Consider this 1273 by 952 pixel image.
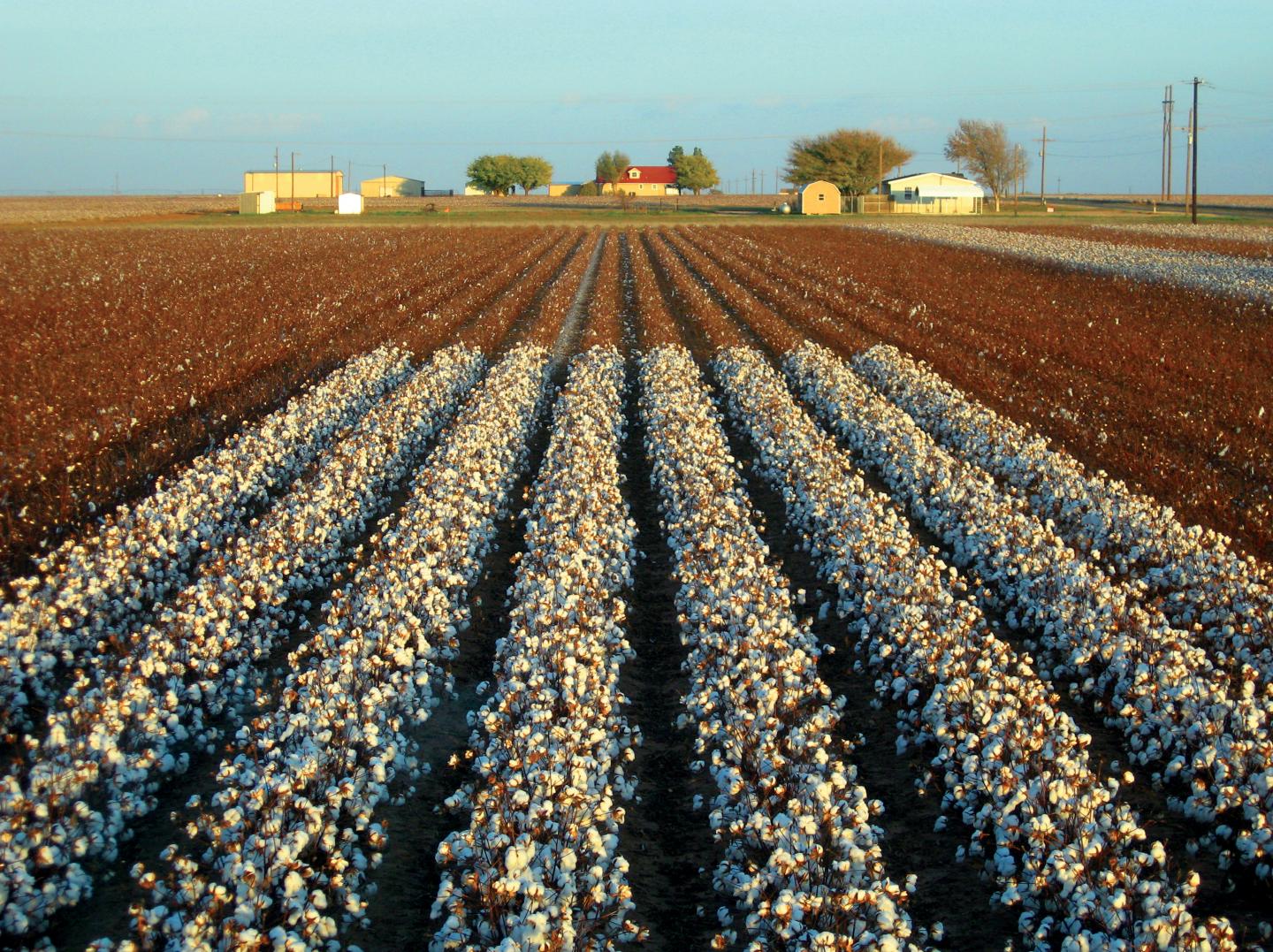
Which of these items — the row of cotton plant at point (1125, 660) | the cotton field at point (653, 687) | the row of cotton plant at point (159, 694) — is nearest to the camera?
the cotton field at point (653, 687)

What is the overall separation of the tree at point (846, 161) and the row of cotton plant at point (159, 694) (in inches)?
3828

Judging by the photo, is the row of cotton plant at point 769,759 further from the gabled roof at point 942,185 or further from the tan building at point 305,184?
the tan building at point 305,184

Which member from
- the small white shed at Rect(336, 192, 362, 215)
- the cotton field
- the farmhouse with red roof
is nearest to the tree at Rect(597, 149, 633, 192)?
the farmhouse with red roof

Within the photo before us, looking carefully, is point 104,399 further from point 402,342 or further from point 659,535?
point 659,535

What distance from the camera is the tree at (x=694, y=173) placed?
487 feet

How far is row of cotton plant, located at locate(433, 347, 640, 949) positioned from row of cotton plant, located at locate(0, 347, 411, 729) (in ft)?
9.94

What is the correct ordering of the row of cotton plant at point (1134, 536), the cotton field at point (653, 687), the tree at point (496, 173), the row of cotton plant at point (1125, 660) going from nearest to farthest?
the cotton field at point (653, 687) < the row of cotton plant at point (1125, 660) < the row of cotton plant at point (1134, 536) < the tree at point (496, 173)

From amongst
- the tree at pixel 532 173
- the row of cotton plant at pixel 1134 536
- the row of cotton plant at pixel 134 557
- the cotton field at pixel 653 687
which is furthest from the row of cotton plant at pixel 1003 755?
the tree at pixel 532 173

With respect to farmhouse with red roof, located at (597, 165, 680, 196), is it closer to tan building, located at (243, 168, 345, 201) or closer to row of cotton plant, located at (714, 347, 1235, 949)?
tan building, located at (243, 168, 345, 201)

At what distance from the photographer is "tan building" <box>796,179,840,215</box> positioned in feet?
320

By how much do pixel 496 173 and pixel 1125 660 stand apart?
158m

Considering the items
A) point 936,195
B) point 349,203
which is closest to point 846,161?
point 936,195

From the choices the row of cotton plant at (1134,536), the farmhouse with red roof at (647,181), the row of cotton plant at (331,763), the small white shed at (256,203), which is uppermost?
the farmhouse with red roof at (647,181)

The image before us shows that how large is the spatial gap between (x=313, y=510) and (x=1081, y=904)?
25.7 ft
